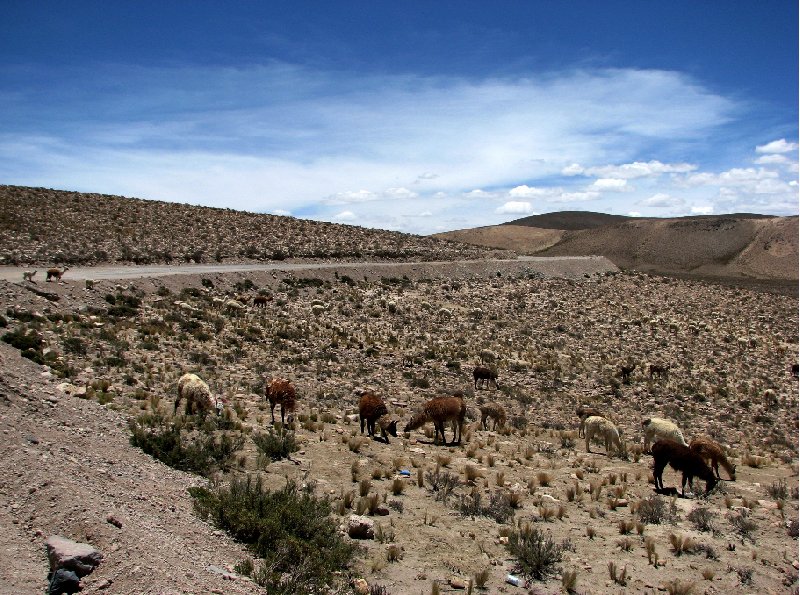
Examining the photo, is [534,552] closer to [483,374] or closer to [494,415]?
[494,415]

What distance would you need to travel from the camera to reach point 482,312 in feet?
127

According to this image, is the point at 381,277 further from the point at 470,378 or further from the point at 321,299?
the point at 470,378

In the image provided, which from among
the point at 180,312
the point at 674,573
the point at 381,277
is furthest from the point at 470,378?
the point at 381,277

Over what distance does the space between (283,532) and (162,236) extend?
4789 cm

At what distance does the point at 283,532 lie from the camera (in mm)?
7992

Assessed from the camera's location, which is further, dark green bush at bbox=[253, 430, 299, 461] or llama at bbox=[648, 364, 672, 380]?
llama at bbox=[648, 364, 672, 380]

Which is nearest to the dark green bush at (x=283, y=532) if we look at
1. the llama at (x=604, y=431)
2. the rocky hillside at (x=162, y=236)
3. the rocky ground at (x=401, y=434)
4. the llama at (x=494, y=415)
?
the rocky ground at (x=401, y=434)

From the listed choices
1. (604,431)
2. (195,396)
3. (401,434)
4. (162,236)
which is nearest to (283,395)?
(195,396)

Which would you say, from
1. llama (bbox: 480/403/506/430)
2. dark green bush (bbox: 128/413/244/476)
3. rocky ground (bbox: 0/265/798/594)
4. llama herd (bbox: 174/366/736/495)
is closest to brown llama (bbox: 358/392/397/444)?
llama herd (bbox: 174/366/736/495)

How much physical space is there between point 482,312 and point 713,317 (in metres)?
19.8

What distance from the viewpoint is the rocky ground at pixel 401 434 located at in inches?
303

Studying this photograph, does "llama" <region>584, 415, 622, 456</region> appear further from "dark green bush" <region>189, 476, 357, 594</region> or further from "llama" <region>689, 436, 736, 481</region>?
"dark green bush" <region>189, 476, 357, 594</region>

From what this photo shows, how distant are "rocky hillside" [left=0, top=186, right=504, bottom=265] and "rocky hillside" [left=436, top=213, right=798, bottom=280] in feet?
252

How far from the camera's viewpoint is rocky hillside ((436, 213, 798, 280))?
122562mm
